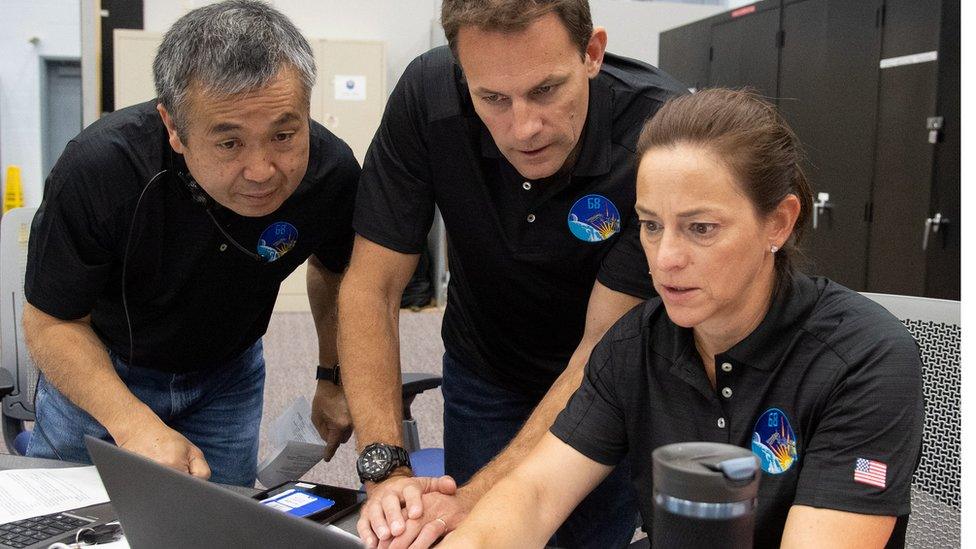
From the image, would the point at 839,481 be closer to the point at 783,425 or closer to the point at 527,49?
the point at 783,425

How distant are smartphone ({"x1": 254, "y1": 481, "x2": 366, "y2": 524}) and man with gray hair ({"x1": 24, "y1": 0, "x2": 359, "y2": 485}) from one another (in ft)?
0.46

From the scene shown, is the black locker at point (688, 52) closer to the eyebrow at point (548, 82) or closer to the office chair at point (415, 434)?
the office chair at point (415, 434)

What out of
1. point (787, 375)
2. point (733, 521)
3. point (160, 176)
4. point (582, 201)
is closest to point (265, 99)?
point (160, 176)

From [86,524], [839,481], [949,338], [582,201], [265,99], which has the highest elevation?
[265,99]

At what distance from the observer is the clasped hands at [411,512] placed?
1.09 meters

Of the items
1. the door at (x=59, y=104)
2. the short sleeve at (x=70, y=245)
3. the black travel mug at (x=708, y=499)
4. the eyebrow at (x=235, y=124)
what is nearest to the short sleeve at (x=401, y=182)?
the eyebrow at (x=235, y=124)

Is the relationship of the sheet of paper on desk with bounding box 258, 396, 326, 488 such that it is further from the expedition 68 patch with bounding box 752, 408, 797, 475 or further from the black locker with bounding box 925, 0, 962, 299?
the black locker with bounding box 925, 0, 962, 299

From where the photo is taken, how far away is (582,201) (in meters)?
1.39

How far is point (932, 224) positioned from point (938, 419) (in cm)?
215

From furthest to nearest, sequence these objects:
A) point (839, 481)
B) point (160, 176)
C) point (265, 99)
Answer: point (160, 176), point (265, 99), point (839, 481)

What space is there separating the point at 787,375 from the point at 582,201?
465mm

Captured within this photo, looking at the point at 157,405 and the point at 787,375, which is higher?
the point at 787,375

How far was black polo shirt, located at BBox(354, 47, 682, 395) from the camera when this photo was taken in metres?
1.37
